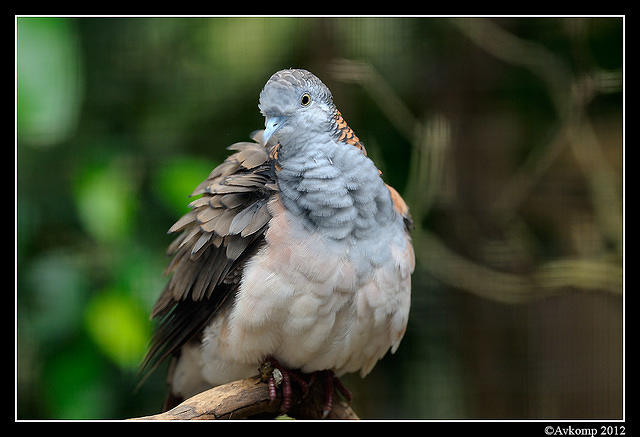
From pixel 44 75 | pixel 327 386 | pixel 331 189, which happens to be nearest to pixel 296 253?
pixel 331 189

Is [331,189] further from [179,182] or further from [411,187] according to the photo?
[411,187]

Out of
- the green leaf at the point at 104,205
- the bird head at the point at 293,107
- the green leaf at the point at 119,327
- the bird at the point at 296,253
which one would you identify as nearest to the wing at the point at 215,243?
the bird at the point at 296,253

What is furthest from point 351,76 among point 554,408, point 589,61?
point 554,408

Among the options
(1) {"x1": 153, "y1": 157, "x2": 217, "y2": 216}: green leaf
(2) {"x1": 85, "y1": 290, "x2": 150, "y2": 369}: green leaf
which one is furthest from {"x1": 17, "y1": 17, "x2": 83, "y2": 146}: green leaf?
(2) {"x1": 85, "y1": 290, "x2": 150, "y2": 369}: green leaf

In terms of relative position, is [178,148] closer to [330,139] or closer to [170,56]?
[170,56]

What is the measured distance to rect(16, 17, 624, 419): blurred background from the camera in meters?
1.87

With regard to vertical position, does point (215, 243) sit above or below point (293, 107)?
below

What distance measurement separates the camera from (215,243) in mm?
1390

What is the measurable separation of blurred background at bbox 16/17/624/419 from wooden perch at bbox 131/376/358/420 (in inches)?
21.2

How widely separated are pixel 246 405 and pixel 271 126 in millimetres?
570

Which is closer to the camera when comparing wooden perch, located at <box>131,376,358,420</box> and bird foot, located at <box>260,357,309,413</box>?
wooden perch, located at <box>131,376,358,420</box>

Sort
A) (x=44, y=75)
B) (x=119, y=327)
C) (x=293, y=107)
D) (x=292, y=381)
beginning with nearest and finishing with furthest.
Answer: (x=293, y=107)
(x=292, y=381)
(x=44, y=75)
(x=119, y=327)

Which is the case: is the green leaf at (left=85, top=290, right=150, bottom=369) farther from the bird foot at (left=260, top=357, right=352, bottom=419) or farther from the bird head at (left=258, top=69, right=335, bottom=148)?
the bird head at (left=258, top=69, right=335, bottom=148)

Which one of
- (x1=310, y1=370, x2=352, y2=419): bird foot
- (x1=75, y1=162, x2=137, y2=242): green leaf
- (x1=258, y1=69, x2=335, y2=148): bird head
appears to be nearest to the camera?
(x1=258, y1=69, x2=335, y2=148): bird head
